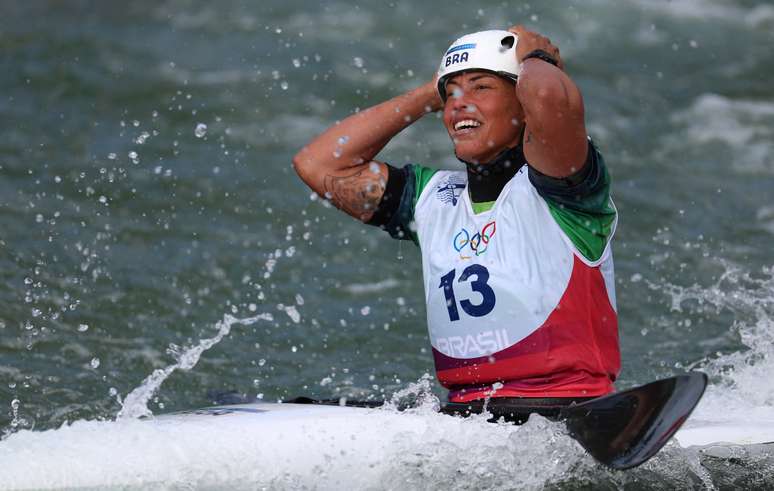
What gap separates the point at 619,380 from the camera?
5.63 m

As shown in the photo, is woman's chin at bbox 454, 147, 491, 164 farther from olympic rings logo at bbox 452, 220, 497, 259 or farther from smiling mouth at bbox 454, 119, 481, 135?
olympic rings logo at bbox 452, 220, 497, 259

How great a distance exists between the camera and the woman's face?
3.89 meters

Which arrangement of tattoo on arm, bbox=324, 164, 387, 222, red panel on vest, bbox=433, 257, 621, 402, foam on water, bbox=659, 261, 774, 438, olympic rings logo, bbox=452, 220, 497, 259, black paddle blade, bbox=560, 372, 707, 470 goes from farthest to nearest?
foam on water, bbox=659, 261, 774, 438 → tattoo on arm, bbox=324, 164, 387, 222 → olympic rings logo, bbox=452, 220, 497, 259 → red panel on vest, bbox=433, 257, 621, 402 → black paddle blade, bbox=560, 372, 707, 470

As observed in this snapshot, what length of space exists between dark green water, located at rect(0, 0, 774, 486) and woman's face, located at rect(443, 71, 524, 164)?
1.74m

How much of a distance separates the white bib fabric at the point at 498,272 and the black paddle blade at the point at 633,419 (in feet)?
1.14

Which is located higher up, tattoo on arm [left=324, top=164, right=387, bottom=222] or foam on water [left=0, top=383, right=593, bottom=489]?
tattoo on arm [left=324, top=164, right=387, bottom=222]

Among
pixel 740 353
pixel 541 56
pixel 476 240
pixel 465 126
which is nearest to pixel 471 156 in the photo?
pixel 465 126

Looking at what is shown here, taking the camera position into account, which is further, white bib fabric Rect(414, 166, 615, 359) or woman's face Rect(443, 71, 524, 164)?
woman's face Rect(443, 71, 524, 164)

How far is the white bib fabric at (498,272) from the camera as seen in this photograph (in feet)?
12.4

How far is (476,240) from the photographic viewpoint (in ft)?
12.8

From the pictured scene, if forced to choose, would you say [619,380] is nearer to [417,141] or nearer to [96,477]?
[96,477]

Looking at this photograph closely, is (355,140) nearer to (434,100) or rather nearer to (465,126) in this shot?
(434,100)

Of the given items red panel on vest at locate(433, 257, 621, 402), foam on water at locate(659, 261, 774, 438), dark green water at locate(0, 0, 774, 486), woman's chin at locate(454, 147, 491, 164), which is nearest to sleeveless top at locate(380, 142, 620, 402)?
red panel on vest at locate(433, 257, 621, 402)

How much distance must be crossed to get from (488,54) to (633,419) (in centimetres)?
123
